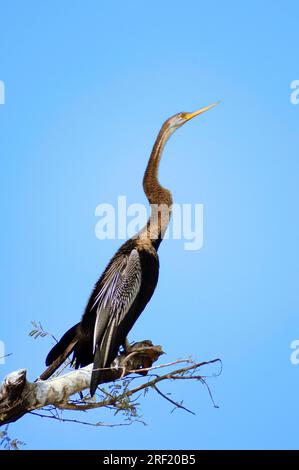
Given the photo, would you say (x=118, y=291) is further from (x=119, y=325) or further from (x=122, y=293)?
(x=119, y=325)

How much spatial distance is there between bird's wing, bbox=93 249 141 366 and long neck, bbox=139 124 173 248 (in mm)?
253

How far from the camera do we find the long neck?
21.7 ft

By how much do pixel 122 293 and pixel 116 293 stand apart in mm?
48

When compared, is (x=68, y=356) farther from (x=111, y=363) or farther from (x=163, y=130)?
(x=163, y=130)

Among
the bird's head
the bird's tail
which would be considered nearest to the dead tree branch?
the bird's tail

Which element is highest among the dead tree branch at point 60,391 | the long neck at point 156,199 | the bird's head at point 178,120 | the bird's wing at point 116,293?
the bird's head at point 178,120

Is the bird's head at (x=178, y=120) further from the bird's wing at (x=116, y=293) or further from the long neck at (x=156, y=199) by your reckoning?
the bird's wing at (x=116, y=293)

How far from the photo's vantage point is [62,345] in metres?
5.95

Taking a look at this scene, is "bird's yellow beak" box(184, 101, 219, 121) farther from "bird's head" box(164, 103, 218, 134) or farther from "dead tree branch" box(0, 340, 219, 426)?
"dead tree branch" box(0, 340, 219, 426)

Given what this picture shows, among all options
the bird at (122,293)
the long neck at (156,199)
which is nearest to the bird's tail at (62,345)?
the bird at (122,293)

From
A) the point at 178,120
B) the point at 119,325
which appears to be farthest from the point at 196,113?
the point at 119,325

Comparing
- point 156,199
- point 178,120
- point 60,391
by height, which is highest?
point 178,120

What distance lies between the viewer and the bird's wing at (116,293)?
20.0 feet
